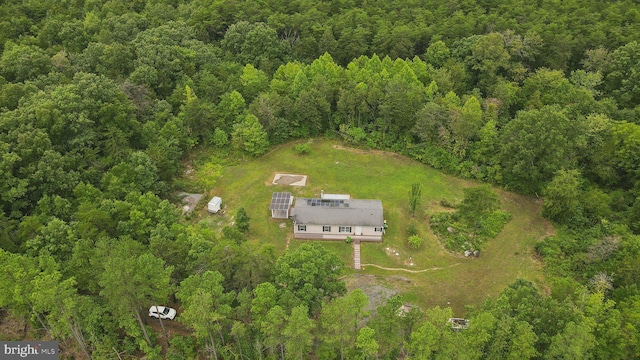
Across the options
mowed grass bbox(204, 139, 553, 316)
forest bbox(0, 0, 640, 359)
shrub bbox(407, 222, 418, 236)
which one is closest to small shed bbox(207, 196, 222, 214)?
mowed grass bbox(204, 139, 553, 316)

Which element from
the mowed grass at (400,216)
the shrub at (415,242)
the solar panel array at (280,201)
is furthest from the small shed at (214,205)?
the shrub at (415,242)

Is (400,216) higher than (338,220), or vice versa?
(338,220)

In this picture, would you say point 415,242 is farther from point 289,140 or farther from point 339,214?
point 289,140

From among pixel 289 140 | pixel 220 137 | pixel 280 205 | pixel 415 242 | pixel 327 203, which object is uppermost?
pixel 220 137

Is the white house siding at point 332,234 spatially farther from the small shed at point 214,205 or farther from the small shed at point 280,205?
the small shed at point 214,205

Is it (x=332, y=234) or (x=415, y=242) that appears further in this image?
(x=332, y=234)

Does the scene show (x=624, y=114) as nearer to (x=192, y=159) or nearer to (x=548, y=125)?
(x=548, y=125)

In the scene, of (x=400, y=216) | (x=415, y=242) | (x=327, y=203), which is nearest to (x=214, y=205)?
(x=327, y=203)
